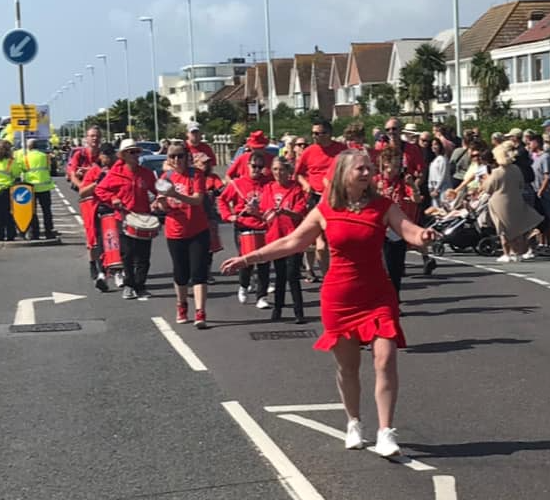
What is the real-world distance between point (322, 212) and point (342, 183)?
261 millimetres

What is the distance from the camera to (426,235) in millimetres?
7094

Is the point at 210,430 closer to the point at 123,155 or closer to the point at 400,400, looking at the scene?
the point at 400,400

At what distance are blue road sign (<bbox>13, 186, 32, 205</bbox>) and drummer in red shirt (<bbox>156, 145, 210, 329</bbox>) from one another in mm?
9837

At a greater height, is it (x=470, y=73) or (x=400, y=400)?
(x=470, y=73)

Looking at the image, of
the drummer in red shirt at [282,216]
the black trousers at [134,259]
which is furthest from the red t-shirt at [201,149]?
the drummer in red shirt at [282,216]

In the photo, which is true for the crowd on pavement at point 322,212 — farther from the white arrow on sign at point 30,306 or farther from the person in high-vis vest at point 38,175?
the white arrow on sign at point 30,306

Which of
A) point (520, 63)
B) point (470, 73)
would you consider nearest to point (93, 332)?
point (520, 63)

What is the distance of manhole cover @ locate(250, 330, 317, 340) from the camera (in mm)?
11817

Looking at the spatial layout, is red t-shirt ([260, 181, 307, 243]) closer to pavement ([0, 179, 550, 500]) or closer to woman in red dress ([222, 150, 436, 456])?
pavement ([0, 179, 550, 500])

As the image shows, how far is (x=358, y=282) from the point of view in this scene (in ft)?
24.1

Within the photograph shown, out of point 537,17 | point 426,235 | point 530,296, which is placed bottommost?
point 530,296

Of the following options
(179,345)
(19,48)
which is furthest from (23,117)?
(179,345)

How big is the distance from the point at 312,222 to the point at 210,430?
60.7 inches

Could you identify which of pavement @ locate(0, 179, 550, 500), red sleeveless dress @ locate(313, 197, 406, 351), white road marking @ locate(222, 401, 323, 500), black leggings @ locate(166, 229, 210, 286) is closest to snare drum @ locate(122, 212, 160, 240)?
pavement @ locate(0, 179, 550, 500)
